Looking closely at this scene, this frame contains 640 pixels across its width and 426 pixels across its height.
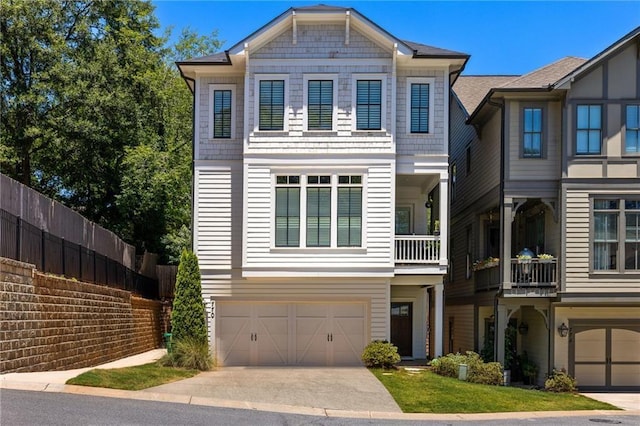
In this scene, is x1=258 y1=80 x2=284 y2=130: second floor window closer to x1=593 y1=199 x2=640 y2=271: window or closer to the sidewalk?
the sidewalk

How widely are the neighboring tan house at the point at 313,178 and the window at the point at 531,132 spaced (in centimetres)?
229

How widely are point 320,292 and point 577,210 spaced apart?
786 centimetres

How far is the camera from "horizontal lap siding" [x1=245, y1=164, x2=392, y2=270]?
21.0 meters

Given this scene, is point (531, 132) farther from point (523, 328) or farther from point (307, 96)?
point (307, 96)

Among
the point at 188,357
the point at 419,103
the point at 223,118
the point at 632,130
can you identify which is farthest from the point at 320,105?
the point at 632,130

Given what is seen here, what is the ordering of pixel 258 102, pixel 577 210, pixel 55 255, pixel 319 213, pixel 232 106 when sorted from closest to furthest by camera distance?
pixel 55 255 → pixel 577 210 → pixel 319 213 → pixel 258 102 → pixel 232 106

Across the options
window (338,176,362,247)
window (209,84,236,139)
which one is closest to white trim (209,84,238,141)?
window (209,84,236,139)

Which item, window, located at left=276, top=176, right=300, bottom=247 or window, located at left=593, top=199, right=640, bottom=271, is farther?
window, located at left=276, top=176, right=300, bottom=247

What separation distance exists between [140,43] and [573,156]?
22097 millimetres

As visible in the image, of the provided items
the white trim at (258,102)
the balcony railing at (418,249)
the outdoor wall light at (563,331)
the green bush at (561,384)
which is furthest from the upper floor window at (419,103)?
the green bush at (561,384)

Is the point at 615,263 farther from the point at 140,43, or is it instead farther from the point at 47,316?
the point at 140,43

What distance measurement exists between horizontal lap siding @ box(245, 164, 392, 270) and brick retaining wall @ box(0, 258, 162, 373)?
4672mm

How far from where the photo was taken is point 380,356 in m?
20.3

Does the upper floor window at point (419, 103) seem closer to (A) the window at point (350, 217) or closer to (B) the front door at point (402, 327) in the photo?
(A) the window at point (350, 217)
